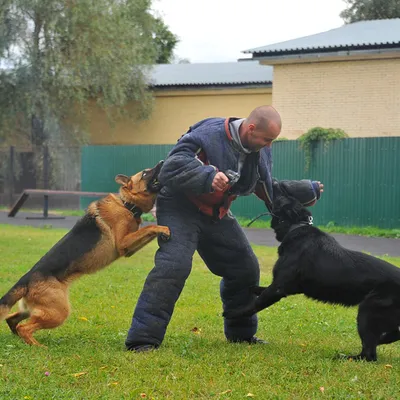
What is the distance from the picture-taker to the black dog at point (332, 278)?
16.3 ft

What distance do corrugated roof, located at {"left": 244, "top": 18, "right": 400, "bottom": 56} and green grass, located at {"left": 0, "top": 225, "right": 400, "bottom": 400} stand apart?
1289 centimetres

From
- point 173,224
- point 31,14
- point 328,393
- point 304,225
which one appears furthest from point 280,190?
point 31,14

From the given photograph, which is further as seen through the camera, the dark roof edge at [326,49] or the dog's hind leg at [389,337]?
the dark roof edge at [326,49]

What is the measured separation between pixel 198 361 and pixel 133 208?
5.04ft

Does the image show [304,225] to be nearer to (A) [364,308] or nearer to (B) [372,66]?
(A) [364,308]

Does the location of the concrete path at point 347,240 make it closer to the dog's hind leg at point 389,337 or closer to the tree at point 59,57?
the tree at point 59,57

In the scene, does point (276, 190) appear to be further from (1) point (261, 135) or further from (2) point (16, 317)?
(2) point (16, 317)

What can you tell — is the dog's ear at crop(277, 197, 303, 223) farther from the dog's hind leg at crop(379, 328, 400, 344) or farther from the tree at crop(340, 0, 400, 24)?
the tree at crop(340, 0, 400, 24)

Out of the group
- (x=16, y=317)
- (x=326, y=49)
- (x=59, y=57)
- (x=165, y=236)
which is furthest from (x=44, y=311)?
(x=59, y=57)

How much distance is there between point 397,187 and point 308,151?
8.33 feet

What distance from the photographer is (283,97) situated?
20.5 metres

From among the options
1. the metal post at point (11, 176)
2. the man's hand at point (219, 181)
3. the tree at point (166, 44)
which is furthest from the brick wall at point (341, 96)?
the tree at point (166, 44)

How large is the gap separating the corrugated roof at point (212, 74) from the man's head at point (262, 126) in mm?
19298

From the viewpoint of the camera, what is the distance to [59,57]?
78.8ft
